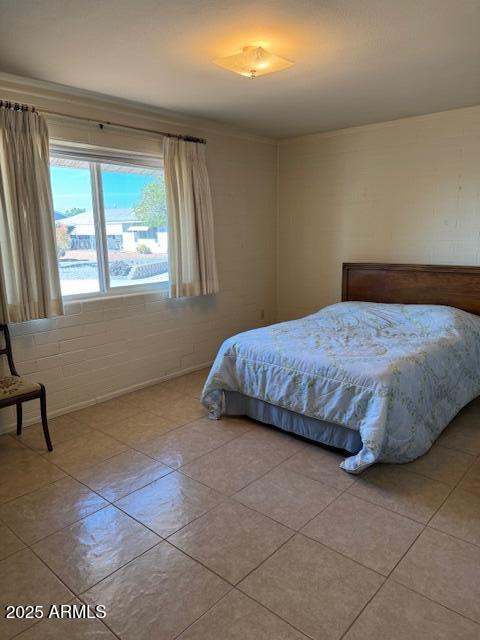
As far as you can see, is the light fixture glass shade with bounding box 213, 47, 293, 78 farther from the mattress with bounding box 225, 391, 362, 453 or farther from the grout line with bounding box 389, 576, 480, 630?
the grout line with bounding box 389, 576, 480, 630

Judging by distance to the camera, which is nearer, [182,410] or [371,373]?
[371,373]

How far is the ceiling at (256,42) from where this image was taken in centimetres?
206

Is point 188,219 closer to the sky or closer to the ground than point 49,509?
closer to the sky

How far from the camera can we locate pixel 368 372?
255 cm

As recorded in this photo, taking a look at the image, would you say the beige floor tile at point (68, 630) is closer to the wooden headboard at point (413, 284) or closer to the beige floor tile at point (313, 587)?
the beige floor tile at point (313, 587)

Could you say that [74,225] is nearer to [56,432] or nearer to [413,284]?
[56,432]

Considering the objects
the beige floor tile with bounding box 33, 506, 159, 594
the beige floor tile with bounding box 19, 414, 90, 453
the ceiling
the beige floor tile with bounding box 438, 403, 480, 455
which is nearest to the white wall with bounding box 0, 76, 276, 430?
the beige floor tile with bounding box 19, 414, 90, 453

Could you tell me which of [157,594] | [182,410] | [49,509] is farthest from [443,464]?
[49,509]

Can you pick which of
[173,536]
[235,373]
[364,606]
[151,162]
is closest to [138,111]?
[151,162]

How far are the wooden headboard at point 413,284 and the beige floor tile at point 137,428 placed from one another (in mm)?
2423

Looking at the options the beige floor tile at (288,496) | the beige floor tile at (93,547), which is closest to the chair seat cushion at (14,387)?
the beige floor tile at (93,547)

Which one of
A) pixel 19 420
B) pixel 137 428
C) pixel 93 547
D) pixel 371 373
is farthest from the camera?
pixel 137 428

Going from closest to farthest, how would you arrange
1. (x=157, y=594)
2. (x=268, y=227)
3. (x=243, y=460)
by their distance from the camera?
1. (x=157, y=594)
2. (x=243, y=460)
3. (x=268, y=227)

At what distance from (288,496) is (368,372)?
84 centimetres
